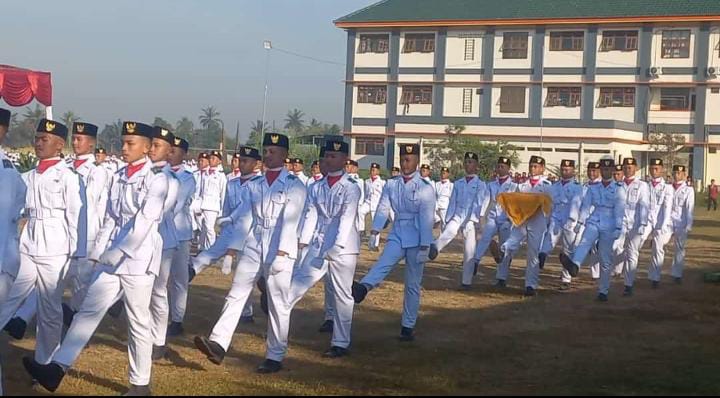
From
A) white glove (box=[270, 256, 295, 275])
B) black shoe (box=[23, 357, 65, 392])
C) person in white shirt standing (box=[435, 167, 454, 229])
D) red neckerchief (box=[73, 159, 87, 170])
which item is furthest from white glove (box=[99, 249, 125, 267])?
person in white shirt standing (box=[435, 167, 454, 229])

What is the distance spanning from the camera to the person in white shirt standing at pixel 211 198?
18.4 m

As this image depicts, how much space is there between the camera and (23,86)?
2241 cm

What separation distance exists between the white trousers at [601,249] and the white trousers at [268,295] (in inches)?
276

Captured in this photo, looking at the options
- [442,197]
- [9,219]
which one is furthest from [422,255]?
[442,197]

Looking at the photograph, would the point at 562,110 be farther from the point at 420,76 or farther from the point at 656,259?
the point at 656,259

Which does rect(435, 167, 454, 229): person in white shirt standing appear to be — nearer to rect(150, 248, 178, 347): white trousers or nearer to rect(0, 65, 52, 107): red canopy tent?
rect(0, 65, 52, 107): red canopy tent

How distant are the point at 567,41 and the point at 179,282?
47.1 metres

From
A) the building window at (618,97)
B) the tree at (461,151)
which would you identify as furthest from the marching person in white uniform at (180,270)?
the building window at (618,97)

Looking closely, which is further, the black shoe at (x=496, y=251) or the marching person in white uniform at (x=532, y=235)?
the black shoe at (x=496, y=251)

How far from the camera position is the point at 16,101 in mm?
22391

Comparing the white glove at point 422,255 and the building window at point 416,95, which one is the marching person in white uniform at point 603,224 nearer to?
the white glove at point 422,255

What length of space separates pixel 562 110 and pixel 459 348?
45304mm

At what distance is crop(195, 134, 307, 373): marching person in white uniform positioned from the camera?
28.1 ft

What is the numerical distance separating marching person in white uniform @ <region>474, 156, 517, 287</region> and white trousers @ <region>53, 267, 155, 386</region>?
868 centimetres
